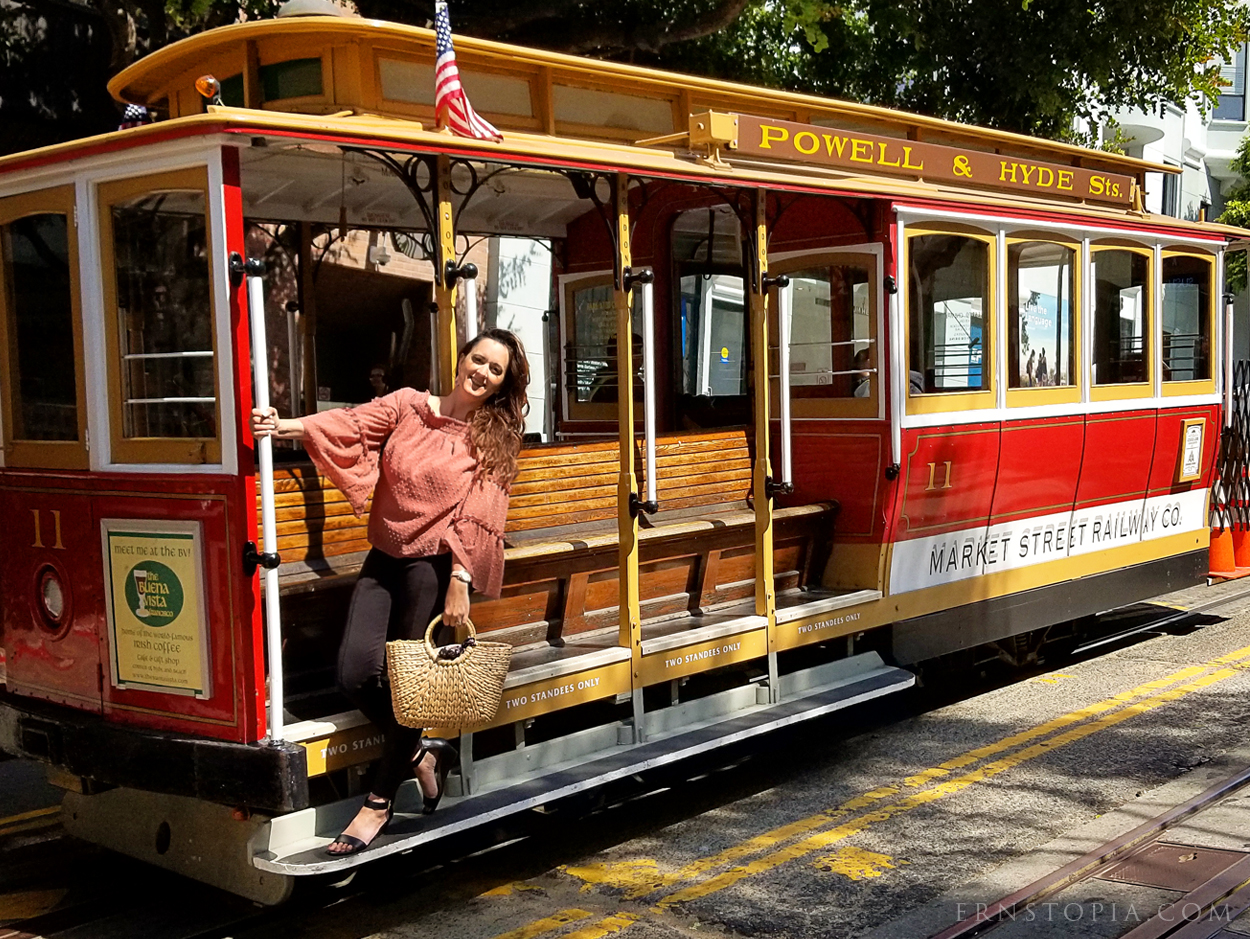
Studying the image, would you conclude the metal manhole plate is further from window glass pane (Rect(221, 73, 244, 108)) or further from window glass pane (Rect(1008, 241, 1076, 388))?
window glass pane (Rect(221, 73, 244, 108))

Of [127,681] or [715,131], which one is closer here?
[127,681]

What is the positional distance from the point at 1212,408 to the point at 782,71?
4988 millimetres

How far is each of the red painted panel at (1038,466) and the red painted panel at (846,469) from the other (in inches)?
38.2

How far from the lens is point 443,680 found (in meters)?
4.59

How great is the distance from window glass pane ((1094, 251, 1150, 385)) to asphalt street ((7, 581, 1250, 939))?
2023mm

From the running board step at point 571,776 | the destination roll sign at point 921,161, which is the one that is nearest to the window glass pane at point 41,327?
the running board step at point 571,776

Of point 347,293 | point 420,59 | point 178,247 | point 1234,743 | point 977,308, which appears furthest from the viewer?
point 347,293

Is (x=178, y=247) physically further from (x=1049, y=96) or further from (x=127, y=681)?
(x=1049, y=96)

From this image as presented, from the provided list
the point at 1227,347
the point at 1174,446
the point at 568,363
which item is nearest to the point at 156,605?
the point at 568,363

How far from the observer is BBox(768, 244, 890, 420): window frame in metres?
6.96

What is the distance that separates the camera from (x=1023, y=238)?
25.1 ft

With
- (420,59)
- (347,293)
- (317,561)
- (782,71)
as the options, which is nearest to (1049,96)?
(782,71)

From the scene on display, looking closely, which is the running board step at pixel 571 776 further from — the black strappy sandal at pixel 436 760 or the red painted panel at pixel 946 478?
the red painted panel at pixel 946 478

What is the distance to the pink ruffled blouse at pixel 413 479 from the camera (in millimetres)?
4684
